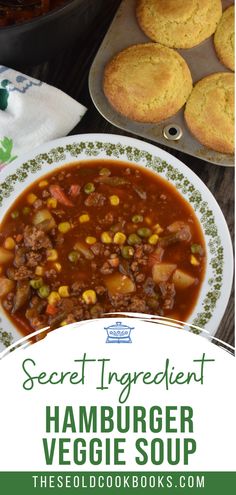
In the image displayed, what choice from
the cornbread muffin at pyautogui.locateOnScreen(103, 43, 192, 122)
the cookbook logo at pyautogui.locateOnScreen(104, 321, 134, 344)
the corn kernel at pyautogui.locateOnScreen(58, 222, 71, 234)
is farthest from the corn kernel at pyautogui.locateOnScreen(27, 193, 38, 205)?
the cookbook logo at pyautogui.locateOnScreen(104, 321, 134, 344)

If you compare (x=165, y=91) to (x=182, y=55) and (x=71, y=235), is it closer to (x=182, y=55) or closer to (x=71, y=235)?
(x=182, y=55)

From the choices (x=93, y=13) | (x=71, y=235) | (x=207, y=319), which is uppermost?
(x=93, y=13)

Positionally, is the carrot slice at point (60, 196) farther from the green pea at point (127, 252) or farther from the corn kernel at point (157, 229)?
the corn kernel at point (157, 229)

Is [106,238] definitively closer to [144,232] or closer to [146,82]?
[144,232]

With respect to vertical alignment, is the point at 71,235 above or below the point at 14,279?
above

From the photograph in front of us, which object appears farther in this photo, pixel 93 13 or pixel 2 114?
pixel 2 114

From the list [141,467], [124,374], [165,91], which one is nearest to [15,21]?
[165,91]

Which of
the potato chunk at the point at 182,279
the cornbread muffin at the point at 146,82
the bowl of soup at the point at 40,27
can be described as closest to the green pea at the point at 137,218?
the potato chunk at the point at 182,279
